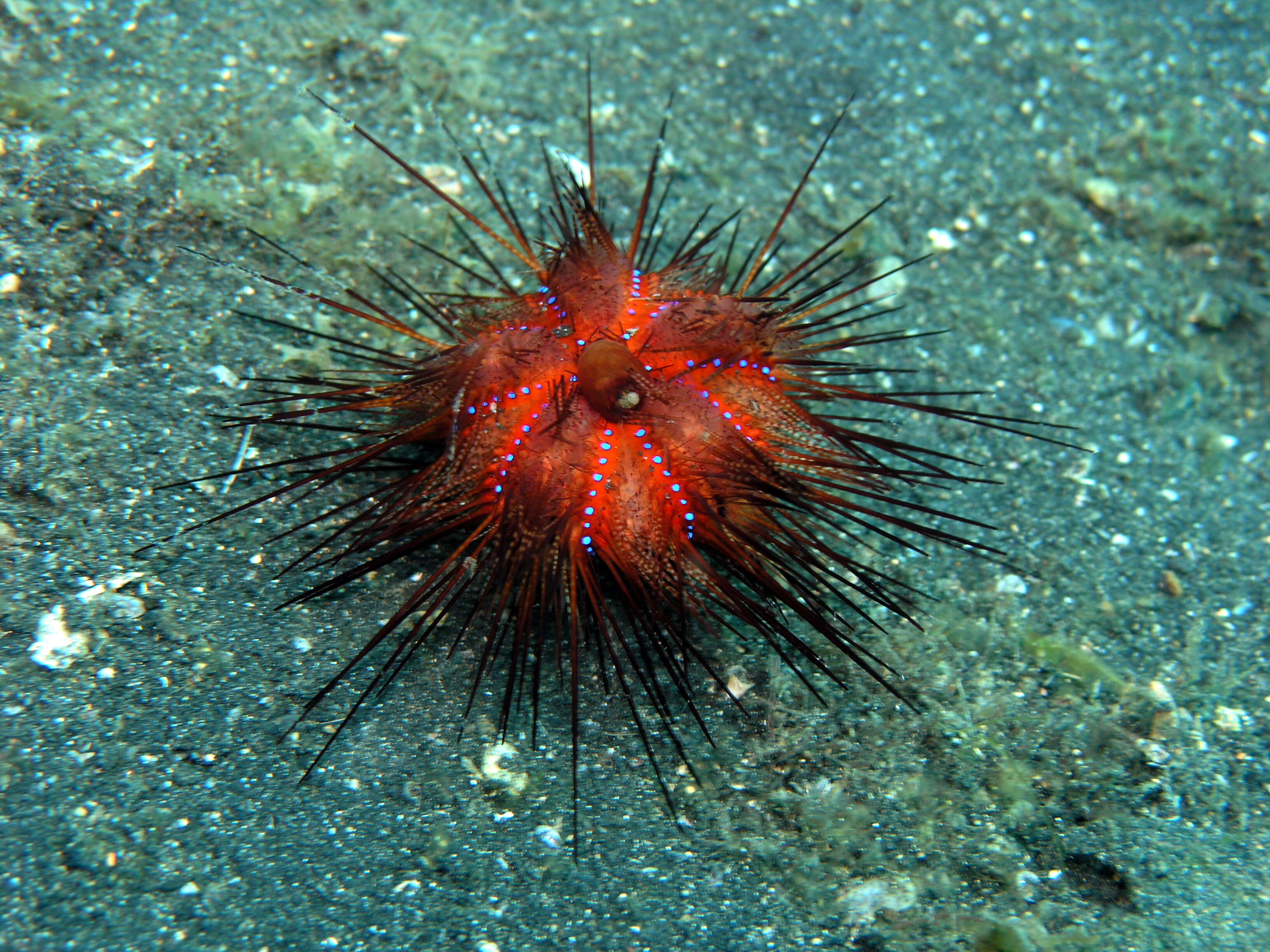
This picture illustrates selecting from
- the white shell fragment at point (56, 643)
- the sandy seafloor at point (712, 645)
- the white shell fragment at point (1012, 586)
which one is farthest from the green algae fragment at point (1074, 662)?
→ the white shell fragment at point (56, 643)

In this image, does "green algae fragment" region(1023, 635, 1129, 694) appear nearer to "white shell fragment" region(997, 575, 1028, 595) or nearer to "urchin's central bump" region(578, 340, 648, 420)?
"white shell fragment" region(997, 575, 1028, 595)

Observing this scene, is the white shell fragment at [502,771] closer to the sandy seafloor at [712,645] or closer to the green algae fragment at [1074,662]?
the sandy seafloor at [712,645]

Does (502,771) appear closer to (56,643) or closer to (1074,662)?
(56,643)

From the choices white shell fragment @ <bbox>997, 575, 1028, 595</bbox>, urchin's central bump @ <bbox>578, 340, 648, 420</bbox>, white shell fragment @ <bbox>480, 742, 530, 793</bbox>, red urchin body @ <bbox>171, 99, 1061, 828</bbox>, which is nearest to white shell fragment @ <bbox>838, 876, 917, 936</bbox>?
red urchin body @ <bbox>171, 99, 1061, 828</bbox>

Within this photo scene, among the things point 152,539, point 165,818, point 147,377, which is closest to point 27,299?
point 147,377

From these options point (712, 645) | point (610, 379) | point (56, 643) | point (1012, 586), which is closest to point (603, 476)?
point (610, 379)

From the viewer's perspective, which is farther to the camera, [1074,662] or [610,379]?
[1074,662]
